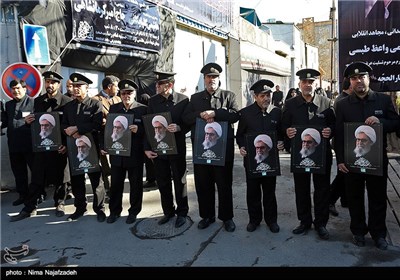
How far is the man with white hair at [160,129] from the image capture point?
404 cm

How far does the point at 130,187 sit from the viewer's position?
4422mm

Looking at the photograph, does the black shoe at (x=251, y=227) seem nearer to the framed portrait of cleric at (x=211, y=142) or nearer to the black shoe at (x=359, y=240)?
the framed portrait of cleric at (x=211, y=142)

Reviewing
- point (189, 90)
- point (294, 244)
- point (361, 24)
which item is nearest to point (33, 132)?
point (294, 244)

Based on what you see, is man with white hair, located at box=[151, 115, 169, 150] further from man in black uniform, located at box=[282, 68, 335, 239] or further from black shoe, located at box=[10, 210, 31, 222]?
black shoe, located at box=[10, 210, 31, 222]

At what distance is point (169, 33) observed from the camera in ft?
31.8

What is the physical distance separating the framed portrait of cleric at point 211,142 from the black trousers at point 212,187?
193mm

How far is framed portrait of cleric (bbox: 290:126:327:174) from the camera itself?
11.8 ft

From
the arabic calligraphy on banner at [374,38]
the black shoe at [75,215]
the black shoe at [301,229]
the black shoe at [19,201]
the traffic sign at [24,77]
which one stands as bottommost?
the black shoe at [301,229]

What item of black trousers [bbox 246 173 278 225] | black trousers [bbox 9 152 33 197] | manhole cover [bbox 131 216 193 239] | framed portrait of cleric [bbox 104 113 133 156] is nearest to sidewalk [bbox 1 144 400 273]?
manhole cover [bbox 131 216 193 239]

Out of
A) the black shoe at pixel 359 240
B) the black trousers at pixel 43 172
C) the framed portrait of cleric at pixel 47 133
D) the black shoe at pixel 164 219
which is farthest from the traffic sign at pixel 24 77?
the black shoe at pixel 359 240

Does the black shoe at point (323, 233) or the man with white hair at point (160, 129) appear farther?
the man with white hair at point (160, 129)

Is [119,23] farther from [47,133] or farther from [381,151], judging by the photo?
[381,151]

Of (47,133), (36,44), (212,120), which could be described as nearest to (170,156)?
(212,120)

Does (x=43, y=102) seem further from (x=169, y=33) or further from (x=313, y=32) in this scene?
(x=313, y=32)
